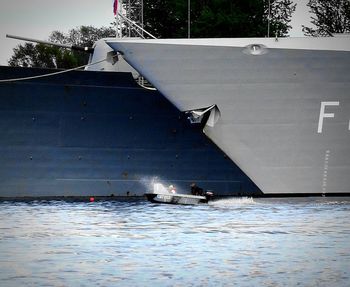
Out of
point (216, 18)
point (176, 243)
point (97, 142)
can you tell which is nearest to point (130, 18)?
point (97, 142)

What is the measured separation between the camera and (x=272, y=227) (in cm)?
3362

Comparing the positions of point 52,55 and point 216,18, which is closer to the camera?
point 216,18

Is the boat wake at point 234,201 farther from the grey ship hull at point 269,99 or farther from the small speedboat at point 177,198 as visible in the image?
the grey ship hull at point 269,99

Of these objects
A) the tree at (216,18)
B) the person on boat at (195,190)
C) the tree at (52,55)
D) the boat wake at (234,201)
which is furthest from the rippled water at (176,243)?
the tree at (52,55)

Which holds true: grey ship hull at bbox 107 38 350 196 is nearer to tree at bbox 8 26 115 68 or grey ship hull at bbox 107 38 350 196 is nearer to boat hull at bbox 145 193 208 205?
boat hull at bbox 145 193 208 205

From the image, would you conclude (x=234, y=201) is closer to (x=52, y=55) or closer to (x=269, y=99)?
(x=269, y=99)

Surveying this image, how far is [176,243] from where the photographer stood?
98.4 feet

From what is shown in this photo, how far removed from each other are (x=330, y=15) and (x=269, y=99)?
37.7 metres

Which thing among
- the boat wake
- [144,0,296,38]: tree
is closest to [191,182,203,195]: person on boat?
the boat wake

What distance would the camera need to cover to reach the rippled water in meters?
24.4

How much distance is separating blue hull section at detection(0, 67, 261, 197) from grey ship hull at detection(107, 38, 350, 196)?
391 cm

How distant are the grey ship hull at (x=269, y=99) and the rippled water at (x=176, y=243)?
4.42ft

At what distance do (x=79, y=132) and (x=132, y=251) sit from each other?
13.2 meters

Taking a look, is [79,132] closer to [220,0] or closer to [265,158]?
[265,158]
